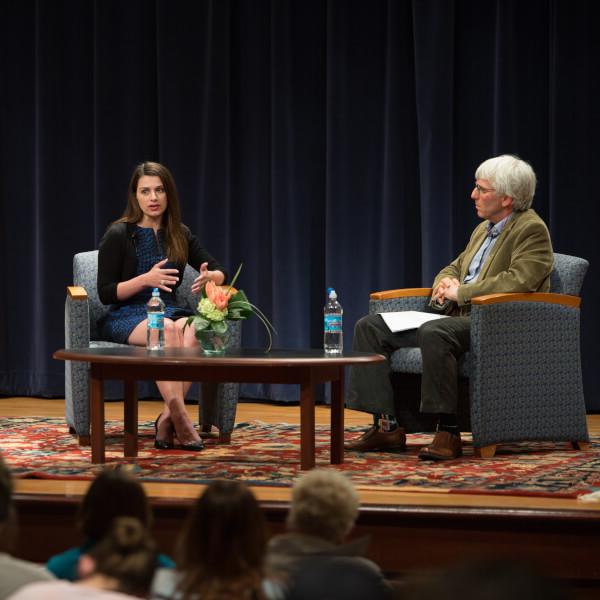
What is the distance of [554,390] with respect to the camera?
413 centimetres

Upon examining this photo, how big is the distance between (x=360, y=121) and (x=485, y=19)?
833 millimetres

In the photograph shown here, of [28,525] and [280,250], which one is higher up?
[280,250]

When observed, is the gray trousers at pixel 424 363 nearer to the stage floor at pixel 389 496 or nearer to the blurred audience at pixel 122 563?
the stage floor at pixel 389 496

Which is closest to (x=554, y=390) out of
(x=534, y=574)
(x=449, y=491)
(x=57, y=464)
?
(x=449, y=491)

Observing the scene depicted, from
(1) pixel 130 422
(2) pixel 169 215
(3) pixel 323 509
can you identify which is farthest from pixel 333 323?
(3) pixel 323 509

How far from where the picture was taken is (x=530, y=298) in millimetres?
4039

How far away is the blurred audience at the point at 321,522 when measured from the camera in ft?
5.47

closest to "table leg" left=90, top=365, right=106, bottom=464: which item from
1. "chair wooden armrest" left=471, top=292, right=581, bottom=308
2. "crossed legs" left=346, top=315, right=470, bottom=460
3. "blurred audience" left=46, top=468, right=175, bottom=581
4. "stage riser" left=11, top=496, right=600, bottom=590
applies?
"crossed legs" left=346, top=315, right=470, bottom=460

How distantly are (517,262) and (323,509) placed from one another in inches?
98.8

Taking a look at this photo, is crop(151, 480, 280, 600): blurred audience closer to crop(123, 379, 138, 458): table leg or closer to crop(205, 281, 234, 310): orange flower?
crop(205, 281, 234, 310): orange flower

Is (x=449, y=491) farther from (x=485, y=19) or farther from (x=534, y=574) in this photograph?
(x=485, y=19)

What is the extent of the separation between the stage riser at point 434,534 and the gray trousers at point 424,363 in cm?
140

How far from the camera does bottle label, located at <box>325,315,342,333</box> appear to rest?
404 centimetres

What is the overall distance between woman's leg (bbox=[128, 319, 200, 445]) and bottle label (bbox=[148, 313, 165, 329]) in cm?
21
